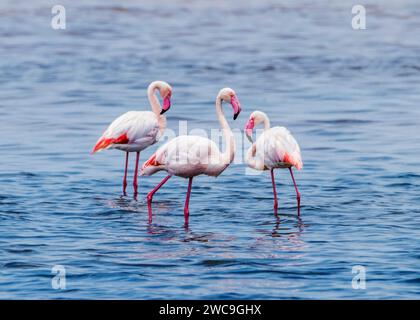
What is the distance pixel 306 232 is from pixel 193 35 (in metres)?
14.7

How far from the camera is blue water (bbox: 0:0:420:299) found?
904 cm

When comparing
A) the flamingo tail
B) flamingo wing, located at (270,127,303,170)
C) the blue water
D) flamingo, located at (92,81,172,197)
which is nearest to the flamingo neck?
flamingo, located at (92,81,172,197)

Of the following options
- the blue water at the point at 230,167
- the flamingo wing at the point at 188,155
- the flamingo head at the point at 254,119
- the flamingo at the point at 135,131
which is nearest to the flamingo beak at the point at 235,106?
the flamingo wing at the point at 188,155

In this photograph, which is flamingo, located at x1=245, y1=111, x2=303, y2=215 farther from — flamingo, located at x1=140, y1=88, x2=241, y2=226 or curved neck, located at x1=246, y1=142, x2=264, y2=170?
flamingo, located at x1=140, y1=88, x2=241, y2=226

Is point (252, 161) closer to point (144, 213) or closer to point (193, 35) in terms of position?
point (144, 213)

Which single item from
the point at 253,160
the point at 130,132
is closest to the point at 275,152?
the point at 253,160

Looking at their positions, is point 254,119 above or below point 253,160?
above

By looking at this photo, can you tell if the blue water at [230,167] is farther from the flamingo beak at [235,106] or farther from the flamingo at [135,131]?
the flamingo beak at [235,106]

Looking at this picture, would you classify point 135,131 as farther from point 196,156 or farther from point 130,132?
point 196,156

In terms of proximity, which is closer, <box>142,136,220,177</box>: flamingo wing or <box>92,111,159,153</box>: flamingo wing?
<box>142,136,220,177</box>: flamingo wing

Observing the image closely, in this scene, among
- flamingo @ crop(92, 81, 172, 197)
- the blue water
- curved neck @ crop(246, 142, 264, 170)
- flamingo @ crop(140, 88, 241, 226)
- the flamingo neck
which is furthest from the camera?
the flamingo neck

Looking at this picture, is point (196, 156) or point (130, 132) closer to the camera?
point (196, 156)

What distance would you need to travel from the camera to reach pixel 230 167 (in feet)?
46.3
